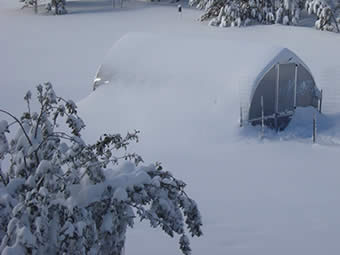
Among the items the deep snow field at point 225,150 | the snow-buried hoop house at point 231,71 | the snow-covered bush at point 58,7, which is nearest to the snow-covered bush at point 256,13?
the deep snow field at point 225,150

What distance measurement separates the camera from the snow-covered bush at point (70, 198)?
15.2 ft

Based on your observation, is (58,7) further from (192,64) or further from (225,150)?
(225,150)

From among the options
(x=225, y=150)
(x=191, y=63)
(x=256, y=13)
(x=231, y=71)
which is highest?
(x=256, y=13)

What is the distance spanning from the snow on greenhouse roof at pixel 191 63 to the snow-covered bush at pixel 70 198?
8.84 meters

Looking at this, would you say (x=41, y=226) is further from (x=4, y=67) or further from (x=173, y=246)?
(x=4, y=67)

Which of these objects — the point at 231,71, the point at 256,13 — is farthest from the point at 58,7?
the point at 231,71

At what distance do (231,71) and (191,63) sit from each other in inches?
51.7

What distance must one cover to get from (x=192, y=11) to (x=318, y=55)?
53.7 feet

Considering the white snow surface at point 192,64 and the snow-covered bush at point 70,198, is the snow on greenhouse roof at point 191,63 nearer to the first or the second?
the white snow surface at point 192,64

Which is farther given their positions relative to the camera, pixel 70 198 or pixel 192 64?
pixel 192 64

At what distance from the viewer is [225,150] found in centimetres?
1298

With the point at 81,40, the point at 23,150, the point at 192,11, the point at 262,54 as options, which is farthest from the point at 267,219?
the point at 192,11

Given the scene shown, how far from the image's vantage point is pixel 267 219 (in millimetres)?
9195

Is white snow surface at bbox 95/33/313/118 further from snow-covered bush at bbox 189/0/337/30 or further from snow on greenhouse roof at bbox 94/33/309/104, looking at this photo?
snow-covered bush at bbox 189/0/337/30
